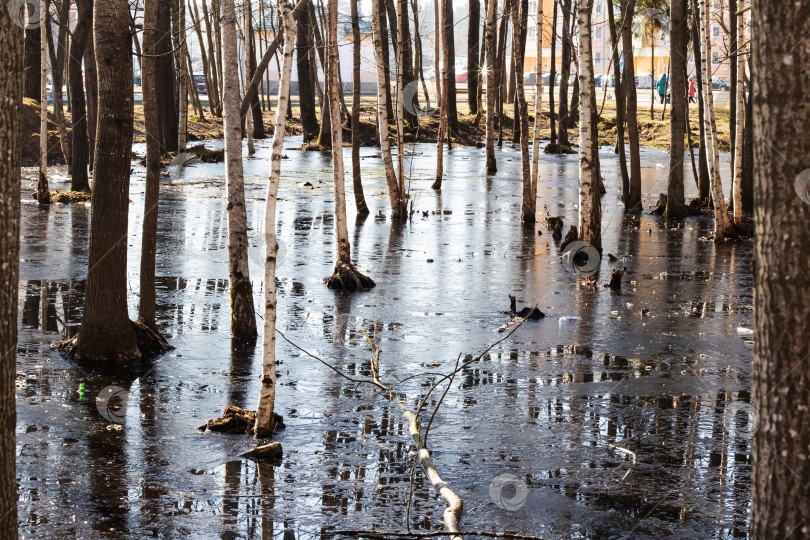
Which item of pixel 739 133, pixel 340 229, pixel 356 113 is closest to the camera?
pixel 340 229

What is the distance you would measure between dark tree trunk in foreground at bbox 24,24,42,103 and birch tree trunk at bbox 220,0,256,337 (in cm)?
1879

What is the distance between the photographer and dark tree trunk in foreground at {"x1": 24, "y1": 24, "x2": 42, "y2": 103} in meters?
28.4

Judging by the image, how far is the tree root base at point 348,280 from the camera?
13586 millimetres

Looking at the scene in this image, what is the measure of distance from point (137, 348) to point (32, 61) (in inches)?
888

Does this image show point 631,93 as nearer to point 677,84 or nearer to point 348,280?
point 677,84

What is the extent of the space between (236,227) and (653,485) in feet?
17.5

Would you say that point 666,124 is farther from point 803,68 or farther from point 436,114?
point 803,68

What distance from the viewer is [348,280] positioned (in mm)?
13625

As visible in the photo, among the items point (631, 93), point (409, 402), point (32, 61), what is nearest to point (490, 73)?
point (631, 93)

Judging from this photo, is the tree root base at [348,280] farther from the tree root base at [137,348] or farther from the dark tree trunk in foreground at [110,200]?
the dark tree trunk in foreground at [110,200]

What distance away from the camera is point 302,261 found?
15.9 metres

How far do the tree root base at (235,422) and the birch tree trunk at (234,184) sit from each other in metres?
2.72

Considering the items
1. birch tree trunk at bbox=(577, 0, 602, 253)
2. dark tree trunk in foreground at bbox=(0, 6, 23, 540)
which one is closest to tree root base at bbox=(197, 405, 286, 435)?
dark tree trunk in foreground at bbox=(0, 6, 23, 540)

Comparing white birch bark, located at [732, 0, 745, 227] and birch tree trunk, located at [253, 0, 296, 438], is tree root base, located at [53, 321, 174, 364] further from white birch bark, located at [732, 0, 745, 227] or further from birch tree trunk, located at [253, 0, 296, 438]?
white birch bark, located at [732, 0, 745, 227]
